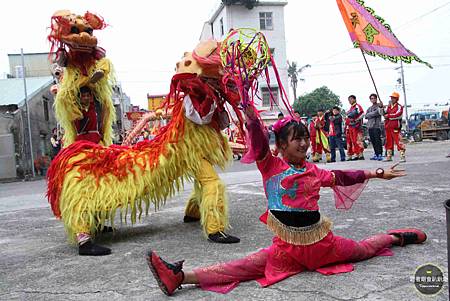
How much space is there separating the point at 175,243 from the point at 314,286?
1497mm

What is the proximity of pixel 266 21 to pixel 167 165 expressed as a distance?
2749 centimetres

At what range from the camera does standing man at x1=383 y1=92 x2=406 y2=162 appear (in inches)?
357

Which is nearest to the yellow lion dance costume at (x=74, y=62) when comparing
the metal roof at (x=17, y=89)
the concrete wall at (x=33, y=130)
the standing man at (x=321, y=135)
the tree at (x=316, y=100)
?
the standing man at (x=321, y=135)

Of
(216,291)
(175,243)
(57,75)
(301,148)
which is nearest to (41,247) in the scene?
(175,243)

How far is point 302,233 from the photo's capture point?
2.49 meters

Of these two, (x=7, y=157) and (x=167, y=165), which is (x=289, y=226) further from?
(x=7, y=157)

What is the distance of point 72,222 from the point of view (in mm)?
3410

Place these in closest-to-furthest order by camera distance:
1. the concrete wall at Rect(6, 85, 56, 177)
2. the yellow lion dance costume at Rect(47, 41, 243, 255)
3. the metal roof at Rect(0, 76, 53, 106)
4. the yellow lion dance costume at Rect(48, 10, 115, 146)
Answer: the yellow lion dance costume at Rect(47, 41, 243, 255)
the yellow lion dance costume at Rect(48, 10, 115, 146)
the concrete wall at Rect(6, 85, 56, 177)
the metal roof at Rect(0, 76, 53, 106)

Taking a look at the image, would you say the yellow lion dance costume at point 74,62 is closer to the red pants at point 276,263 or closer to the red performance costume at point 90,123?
the red performance costume at point 90,123

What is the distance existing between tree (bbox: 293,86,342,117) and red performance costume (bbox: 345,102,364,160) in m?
37.0

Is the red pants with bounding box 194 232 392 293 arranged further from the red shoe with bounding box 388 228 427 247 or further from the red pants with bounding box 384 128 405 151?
the red pants with bounding box 384 128 405 151

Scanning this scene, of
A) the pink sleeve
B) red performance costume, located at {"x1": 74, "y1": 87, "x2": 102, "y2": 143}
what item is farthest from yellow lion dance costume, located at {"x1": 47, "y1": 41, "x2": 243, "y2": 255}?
the pink sleeve

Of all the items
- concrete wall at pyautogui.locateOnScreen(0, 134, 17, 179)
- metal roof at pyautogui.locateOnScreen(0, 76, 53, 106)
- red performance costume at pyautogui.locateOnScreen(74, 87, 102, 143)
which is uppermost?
metal roof at pyautogui.locateOnScreen(0, 76, 53, 106)

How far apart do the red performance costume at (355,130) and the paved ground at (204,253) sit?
4449 mm
